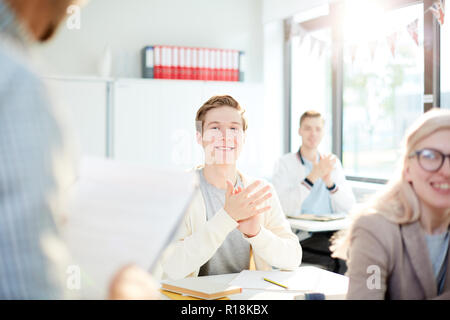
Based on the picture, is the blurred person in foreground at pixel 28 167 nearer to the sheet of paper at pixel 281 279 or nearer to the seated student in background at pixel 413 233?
the seated student in background at pixel 413 233

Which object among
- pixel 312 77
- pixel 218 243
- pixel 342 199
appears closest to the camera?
pixel 218 243

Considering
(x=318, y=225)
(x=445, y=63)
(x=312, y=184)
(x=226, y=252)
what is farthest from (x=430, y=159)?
(x=445, y=63)

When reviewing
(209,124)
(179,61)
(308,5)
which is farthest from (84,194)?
(308,5)

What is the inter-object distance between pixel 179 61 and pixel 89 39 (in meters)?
0.77

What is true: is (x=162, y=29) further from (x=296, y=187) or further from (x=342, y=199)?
(x=342, y=199)

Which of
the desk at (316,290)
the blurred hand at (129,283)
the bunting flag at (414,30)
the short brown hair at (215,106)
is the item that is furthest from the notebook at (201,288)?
the bunting flag at (414,30)

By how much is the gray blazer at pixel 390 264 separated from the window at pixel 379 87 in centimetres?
233

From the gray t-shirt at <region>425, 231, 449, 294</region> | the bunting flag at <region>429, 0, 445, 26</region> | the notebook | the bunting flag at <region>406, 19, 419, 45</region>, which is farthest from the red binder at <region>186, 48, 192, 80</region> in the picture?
the gray t-shirt at <region>425, 231, 449, 294</region>

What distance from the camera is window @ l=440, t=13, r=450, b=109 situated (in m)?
3.06

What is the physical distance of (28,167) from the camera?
288 millimetres

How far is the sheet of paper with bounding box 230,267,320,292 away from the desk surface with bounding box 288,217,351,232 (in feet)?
3.25

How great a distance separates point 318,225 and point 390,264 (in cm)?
165

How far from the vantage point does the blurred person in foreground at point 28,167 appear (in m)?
0.29

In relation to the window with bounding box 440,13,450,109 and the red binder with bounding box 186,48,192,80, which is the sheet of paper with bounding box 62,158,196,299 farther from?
the red binder with bounding box 186,48,192,80
